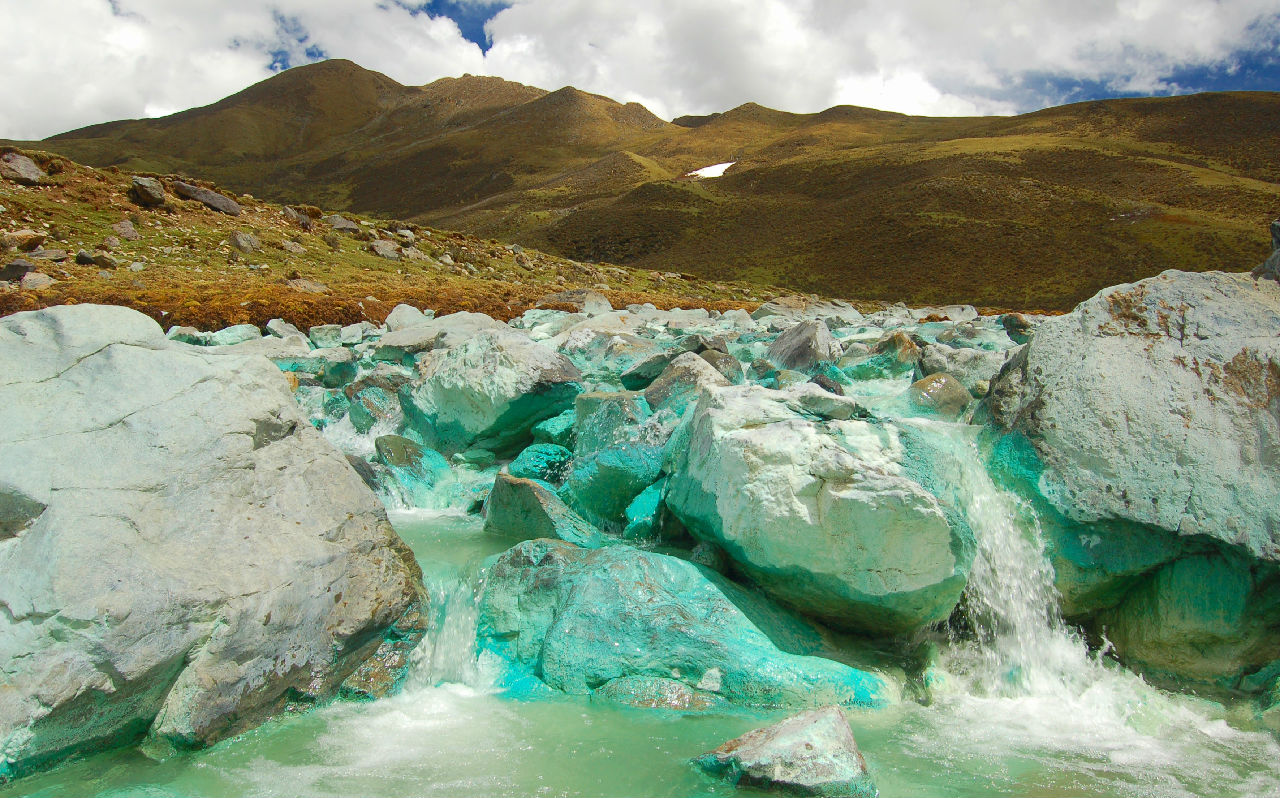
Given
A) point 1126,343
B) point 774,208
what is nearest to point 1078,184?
point 774,208

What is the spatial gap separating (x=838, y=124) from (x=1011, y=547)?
466 ft

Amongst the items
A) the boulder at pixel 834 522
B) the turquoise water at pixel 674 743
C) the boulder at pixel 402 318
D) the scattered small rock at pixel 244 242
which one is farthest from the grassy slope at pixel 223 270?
the boulder at pixel 834 522

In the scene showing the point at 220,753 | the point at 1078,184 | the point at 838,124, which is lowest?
the point at 220,753

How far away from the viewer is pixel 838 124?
5285 inches

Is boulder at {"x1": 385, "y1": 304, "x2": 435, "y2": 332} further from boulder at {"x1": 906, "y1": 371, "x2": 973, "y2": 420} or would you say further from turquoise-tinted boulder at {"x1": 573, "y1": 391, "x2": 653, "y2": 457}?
boulder at {"x1": 906, "y1": 371, "x2": 973, "y2": 420}

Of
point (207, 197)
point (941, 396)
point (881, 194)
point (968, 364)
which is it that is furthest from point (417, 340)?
point (881, 194)

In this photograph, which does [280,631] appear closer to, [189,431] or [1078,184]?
[189,431]

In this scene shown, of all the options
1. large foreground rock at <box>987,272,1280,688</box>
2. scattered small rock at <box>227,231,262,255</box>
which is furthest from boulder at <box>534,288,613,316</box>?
large foreground rock at <box>987,272,1280,688</box>

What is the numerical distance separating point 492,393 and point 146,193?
2527cm

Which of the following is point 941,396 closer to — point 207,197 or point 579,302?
point 579,302

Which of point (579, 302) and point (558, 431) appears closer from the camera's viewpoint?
point (558, 431)

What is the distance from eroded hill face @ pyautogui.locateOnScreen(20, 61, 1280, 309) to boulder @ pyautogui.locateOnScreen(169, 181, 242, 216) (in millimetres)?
45040

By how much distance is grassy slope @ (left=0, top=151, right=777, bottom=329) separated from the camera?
1814cm

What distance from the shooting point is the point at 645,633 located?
486 cm
